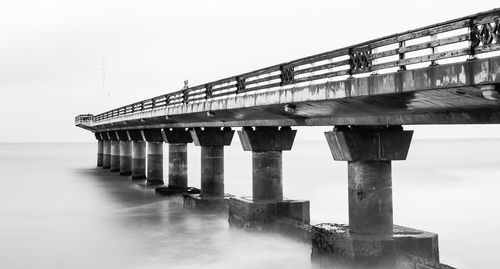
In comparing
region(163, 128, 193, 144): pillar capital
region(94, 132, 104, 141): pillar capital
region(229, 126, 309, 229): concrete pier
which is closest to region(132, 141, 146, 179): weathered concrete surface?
region(163, 128, 193, 144): pillar capital

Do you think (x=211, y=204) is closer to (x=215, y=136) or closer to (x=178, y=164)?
(x=215, y=136)

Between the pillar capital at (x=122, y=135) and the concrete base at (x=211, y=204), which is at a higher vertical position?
the pillar capital at (x=122, y=135)

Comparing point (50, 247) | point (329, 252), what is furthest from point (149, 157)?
point (329, 252)

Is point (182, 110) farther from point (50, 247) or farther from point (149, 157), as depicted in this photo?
point (149, 157)

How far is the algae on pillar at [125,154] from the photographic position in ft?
159

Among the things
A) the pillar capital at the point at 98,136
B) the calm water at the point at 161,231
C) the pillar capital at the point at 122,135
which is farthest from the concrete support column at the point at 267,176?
the pillar capital at the point at 98,136

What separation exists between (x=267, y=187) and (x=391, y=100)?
8.81m

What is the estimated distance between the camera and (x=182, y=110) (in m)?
22.3

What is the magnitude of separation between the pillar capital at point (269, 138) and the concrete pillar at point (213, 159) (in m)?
4.96

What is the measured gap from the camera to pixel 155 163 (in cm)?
3631

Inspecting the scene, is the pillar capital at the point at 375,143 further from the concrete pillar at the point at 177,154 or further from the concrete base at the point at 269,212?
the concrete pillar at the point at 177,154

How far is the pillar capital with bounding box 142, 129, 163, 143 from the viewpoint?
34.8 m

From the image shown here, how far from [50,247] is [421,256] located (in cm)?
1232

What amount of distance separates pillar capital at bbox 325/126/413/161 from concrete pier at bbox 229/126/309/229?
5.68 metres
